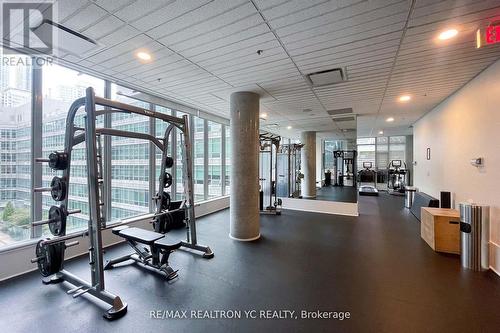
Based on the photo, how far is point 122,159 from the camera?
4539 millimetres

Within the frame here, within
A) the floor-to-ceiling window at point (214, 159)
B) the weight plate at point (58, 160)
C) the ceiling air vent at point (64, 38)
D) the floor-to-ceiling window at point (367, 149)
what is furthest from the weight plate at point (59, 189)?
the floor-to-ceiling window at point (367, 149)

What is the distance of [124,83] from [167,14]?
97.4 inches

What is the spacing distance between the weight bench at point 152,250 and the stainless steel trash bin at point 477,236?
4134mm

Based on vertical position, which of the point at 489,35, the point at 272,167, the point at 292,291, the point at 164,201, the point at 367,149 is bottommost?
the point at 292,291

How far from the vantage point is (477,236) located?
3096 millimetres

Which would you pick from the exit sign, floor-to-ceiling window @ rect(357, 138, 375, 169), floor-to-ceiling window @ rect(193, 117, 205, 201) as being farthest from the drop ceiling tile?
floor-to-ceiling window @ rect(357, 138, 375, 169)

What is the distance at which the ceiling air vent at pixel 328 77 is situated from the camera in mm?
3402

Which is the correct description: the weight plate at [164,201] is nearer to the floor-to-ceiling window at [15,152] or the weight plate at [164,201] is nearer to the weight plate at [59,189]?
the weight plate at [59,189]

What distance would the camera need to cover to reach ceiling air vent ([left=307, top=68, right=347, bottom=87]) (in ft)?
11.2

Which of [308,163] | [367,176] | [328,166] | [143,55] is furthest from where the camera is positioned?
[367,176]

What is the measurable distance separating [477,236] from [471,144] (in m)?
1.63

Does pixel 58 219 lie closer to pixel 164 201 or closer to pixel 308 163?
pixel 164 201

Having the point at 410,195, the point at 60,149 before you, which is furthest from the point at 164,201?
the point at 410,195

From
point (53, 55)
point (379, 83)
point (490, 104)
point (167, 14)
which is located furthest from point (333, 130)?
point (53, 55)
